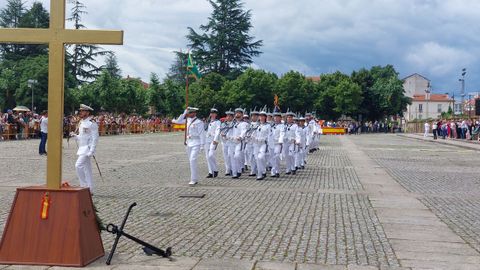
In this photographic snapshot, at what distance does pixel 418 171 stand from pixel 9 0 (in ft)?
218

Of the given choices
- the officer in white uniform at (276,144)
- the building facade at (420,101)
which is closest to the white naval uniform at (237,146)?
the officer in white uniform at (276,144)

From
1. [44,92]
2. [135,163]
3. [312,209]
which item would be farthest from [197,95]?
[312,209]

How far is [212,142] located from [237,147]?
2.95 feet

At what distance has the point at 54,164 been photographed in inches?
240

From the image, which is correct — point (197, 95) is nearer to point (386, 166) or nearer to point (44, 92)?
point (44, 92)

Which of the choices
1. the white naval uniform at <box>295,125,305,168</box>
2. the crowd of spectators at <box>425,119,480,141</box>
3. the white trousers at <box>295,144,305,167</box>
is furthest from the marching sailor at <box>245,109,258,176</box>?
the crowd of spectators at <box>425,119,480,141</box>

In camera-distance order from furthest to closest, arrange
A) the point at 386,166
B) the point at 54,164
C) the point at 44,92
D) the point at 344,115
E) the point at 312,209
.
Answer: the point at 344,115 → the point at 44,92 → the point at 386,166 → the point at 312,209 → the point at 54,164

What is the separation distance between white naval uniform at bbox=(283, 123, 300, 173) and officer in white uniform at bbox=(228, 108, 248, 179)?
5.80ft

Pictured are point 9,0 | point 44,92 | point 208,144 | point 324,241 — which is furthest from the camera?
point 9,0

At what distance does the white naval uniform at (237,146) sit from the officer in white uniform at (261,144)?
1.27ft

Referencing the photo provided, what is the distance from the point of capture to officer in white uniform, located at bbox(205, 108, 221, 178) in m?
16.3

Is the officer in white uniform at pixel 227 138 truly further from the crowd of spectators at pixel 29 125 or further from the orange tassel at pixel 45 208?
the crowd of spectators at pixel 29 125

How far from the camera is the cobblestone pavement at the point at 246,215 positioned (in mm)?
7004

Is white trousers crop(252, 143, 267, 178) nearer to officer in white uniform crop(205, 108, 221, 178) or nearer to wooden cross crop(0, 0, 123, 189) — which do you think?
officer in white uniform crop(205, 108, 221, 178)
